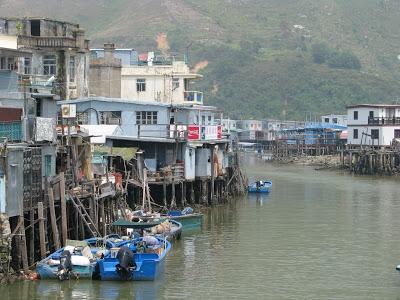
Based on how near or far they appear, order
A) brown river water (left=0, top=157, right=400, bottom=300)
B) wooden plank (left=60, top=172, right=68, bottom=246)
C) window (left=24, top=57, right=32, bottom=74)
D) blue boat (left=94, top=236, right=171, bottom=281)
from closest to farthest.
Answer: brown river water (left=0, top=157, right=400, bottom=300) → blue boat (left=94, top=236, right=171, bottom=281) → wooden plank (left=60, top=172, right=68, bottom=246) → window (left=24, top=57, right=32, bottom=74)

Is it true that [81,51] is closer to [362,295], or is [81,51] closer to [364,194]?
[364,194]

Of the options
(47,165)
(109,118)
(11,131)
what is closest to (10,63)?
(47,165)

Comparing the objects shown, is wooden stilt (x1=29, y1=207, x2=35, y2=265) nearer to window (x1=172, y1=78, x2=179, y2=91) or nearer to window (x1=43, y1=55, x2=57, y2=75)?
window (x1=43, y1=55, x2=57, y2=75)

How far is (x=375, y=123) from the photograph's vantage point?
115 metres

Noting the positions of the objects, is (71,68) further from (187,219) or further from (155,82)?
(187,219)

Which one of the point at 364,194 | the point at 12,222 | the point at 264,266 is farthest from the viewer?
the point at 364,194

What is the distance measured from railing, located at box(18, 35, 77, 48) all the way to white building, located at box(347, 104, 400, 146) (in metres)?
53.8

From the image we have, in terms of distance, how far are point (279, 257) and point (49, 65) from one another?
2883 cm

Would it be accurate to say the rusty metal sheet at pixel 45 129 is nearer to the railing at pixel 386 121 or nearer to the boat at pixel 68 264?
the boat at pixel 68 264

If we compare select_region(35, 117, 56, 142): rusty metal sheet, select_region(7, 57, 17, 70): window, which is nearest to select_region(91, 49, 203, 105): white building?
select_region(7, 57, 17, 70): window

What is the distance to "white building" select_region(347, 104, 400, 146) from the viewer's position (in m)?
114

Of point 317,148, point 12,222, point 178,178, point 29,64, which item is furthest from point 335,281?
point 317,148

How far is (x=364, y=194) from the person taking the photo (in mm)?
82812

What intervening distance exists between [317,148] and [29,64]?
8484cm
